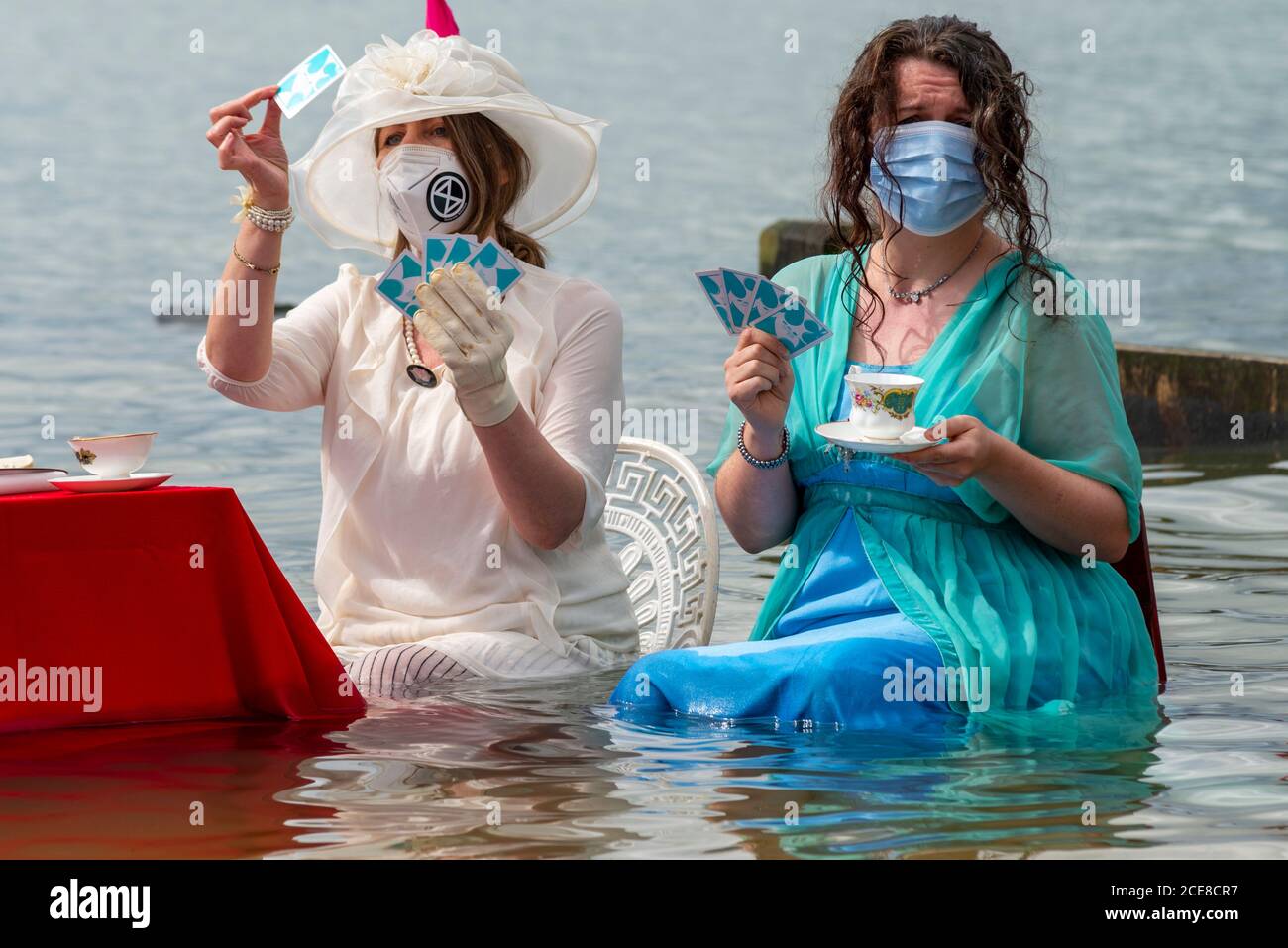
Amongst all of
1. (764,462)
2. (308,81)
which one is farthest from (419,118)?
(764,462)

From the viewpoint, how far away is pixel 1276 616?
18.1 ft

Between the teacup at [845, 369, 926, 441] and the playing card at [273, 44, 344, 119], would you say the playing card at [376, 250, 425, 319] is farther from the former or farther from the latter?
the teacup at [845, 369, 926, 441]

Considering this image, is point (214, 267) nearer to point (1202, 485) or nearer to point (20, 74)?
point (1202, 485)

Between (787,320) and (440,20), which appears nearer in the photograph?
(787,320)

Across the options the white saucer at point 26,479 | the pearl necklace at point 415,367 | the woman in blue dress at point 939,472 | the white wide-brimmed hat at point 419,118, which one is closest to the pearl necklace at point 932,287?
the woman in blue dress at point 939,472

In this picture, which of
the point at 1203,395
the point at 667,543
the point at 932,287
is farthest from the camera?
the point at 1203,395

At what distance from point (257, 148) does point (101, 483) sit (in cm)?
88

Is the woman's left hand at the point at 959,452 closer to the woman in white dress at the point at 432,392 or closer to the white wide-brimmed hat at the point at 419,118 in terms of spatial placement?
the woman in white dress at the point at 432,392

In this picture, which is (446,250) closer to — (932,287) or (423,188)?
(423,188)

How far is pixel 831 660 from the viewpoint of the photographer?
12.3 feet

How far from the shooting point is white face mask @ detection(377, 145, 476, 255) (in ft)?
14.2
